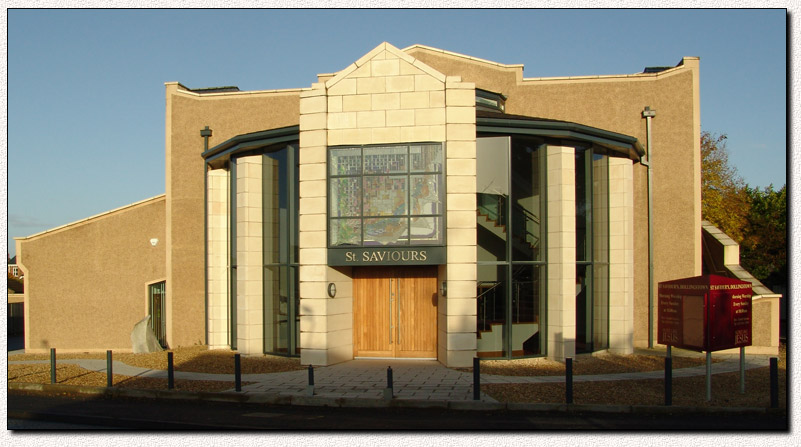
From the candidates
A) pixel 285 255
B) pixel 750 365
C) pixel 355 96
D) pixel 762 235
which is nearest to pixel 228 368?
pixel 285 255

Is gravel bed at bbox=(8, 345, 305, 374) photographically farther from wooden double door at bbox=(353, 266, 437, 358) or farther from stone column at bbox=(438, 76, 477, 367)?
stone column at bbox=(438, 76, 477, 367)

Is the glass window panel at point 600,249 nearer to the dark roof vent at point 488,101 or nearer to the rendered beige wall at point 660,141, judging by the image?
the rendered beige wall at point 660,141

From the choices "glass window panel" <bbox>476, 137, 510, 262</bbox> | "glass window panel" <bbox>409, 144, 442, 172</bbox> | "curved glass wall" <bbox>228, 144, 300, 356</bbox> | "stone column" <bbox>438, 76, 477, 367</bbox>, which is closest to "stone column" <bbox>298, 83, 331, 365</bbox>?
"curved glass wall" <bbox>228, 144, 300, 356</bbox>

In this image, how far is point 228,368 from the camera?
1689cm

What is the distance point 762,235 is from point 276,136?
120 ft

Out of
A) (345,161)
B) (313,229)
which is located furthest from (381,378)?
(345,161)

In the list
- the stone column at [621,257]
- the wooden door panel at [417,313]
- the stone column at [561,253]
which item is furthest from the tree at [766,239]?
the wooden door panel at [417,313]

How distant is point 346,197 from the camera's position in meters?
16.8

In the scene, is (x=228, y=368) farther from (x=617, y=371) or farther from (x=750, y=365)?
(x=750, y=365)

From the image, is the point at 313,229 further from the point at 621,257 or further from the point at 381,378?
the point at 621,257

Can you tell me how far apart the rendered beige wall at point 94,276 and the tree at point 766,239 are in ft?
117

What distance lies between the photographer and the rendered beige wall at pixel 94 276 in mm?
24594

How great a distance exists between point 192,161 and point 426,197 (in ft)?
36.9

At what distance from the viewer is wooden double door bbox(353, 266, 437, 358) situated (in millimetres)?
17500
